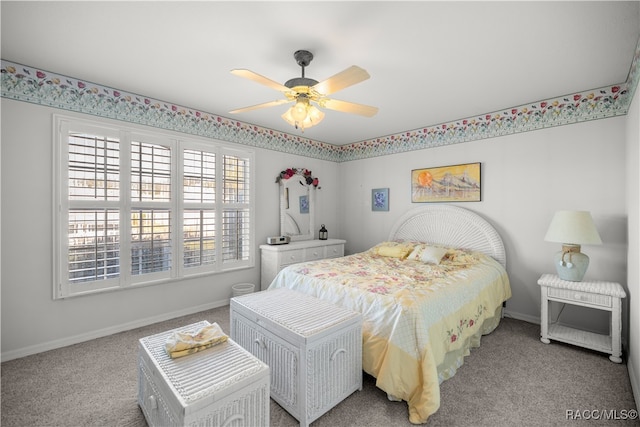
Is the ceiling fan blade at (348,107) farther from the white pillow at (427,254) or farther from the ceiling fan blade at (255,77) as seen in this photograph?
the white pillow at (427,254)

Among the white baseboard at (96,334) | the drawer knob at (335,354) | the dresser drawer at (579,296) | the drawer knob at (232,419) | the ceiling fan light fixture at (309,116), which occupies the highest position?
the ceiling fan light fixture at (309,116)

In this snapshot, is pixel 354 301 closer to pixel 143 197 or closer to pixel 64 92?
pixel 143 197

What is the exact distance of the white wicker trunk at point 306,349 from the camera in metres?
1.78

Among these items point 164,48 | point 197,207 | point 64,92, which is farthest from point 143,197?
point 164,48

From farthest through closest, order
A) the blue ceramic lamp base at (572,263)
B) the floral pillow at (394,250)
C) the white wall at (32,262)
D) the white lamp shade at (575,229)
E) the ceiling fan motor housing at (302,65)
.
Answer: the floral pillow at (394,250) < the blue ceramic lamp base at (572,263) < the white lamp shade at (575,229) < the white wall at (32,262) < the ceiling fan motor housing at (302,65)

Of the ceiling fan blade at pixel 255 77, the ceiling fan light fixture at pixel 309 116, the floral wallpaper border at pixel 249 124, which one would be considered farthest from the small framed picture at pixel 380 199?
the ceiling fan blade at pixel 255 77

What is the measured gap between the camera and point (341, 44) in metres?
2.14

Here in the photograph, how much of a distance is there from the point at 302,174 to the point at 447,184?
7.26 feet

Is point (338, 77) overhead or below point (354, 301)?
overhead

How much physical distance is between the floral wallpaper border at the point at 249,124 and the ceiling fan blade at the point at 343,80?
206cm

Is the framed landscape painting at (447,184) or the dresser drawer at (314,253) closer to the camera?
the framed landscape painting at (447,184)

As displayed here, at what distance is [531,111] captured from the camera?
3385mm

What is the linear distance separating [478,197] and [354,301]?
249 cm

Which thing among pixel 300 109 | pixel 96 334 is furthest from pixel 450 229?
pixel 96 334
